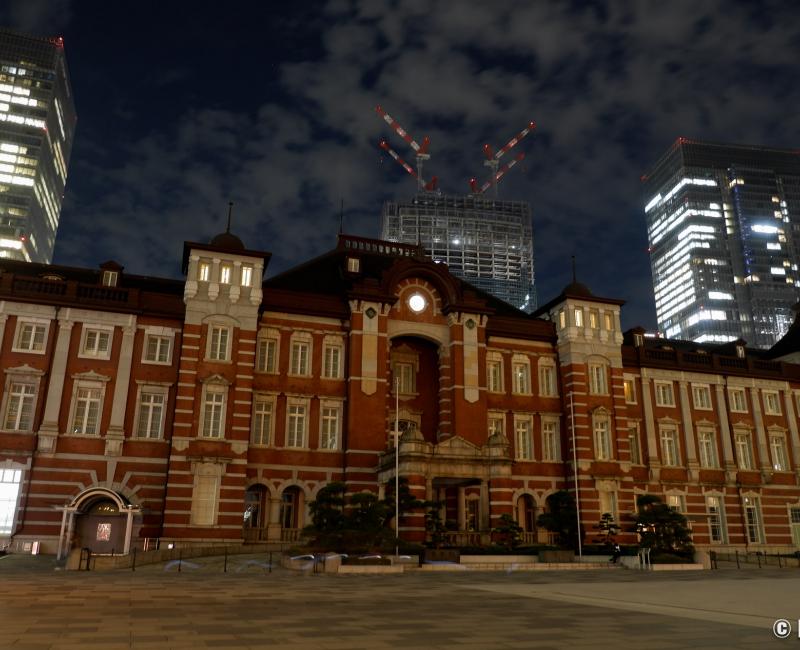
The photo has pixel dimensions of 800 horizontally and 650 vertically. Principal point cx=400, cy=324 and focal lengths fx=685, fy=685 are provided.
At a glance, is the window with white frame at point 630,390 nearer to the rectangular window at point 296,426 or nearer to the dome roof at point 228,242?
the rectangular window at point 296,426

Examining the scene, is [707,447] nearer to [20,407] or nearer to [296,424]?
[296,424]

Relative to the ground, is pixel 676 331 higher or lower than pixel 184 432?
higher

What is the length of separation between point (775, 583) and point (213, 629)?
21.5m

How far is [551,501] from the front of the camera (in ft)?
141

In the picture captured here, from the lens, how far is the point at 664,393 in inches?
1971

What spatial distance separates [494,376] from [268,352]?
1495 centimetres

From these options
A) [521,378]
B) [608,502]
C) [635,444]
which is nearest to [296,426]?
[521,378]

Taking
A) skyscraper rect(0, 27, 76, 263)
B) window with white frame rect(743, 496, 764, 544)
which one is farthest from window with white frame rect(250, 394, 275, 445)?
skyscraper rect(0, 27, 76, 263)

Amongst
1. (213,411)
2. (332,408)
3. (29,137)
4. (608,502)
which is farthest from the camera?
(29,137)

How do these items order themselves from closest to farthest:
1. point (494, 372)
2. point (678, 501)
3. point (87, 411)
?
1. point (87, 411)
2. point (494, 372)
3. point (678, 501)

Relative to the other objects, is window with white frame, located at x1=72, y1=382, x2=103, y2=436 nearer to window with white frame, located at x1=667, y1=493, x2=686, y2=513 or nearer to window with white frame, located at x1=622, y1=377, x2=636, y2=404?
window with white frame, located at x1=622, y1=377, x2=636, y2=404

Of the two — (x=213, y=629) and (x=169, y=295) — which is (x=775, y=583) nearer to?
(x=213, y=629)

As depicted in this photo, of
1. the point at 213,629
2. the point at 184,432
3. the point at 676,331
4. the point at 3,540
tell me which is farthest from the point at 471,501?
the point at 676,331

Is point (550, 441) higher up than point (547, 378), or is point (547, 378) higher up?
point (547, 378)
